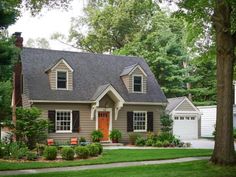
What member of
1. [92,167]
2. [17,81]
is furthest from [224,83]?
[17,81]

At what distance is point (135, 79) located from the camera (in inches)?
1193

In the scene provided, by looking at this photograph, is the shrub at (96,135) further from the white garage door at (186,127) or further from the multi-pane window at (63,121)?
the white garage door at (186,127)

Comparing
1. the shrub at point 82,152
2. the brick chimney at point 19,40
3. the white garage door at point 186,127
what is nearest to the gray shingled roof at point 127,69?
the white garage door at point 186,127

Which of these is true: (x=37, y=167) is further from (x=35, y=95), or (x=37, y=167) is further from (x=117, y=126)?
(x=117, y=126)

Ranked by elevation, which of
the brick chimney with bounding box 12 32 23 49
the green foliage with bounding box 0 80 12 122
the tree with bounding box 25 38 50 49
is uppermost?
the tree with bounding box 25 38 50 49

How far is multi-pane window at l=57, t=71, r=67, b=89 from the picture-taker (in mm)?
27812

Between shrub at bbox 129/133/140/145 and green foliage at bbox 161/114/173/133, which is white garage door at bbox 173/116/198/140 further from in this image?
shrub at bbox 129/133/140/145

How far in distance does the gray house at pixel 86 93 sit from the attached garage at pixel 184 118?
4.61m

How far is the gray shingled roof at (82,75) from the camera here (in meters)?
→ 27.1

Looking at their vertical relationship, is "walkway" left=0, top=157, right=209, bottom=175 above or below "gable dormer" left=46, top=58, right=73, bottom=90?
below

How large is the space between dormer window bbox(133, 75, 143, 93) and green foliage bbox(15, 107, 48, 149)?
933 cm

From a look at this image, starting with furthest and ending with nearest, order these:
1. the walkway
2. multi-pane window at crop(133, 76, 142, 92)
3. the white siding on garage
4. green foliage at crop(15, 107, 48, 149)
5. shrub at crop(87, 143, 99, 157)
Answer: the white siding on garage
multi-pane window at crop(133, 76, 142, 92)
green foliage at crop(15, 107, 48, 149)
shrub at crop(87, 143, 99, 157)
the walkway

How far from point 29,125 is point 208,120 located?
22897mm

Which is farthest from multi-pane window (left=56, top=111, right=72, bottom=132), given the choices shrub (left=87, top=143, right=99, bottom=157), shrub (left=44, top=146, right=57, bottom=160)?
shrub (left=44, top=146, right=57, bottom=160)
